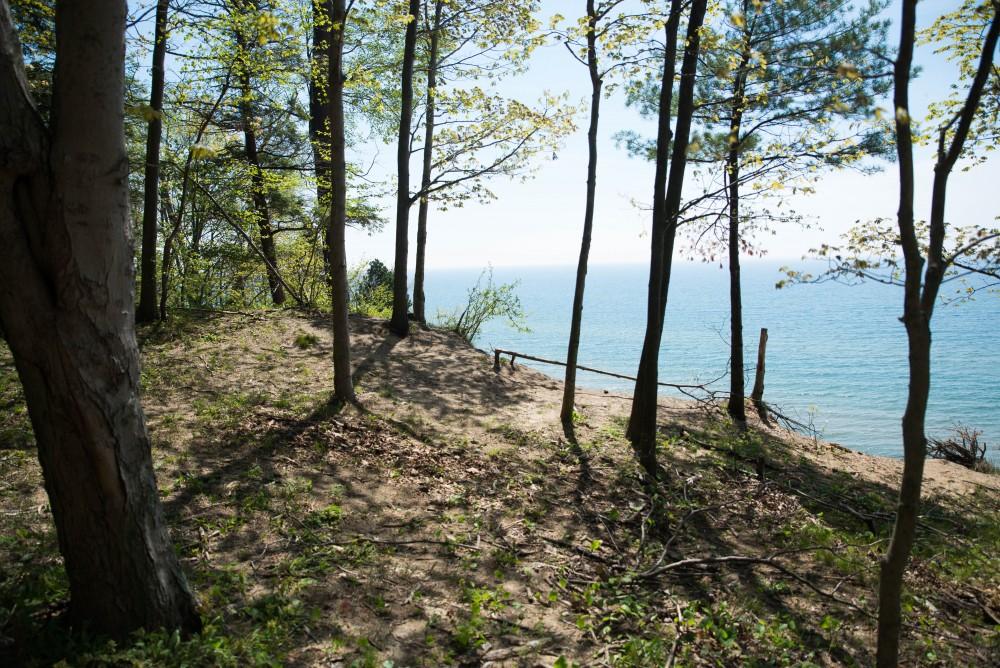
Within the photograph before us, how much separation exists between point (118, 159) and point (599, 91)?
7.52 m

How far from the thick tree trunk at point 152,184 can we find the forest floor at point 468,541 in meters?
0.84

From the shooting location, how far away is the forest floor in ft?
12.5

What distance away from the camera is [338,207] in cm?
796

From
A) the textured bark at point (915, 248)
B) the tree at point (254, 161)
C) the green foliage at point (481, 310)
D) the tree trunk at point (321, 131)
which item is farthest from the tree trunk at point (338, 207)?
the green foliage at point (481, 310)

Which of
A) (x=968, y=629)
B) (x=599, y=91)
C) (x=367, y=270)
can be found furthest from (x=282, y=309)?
(x=968, y=629)

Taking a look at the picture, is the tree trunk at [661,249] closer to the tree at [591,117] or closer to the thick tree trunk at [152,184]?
the tree at [591,117]

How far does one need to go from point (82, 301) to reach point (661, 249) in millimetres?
6840

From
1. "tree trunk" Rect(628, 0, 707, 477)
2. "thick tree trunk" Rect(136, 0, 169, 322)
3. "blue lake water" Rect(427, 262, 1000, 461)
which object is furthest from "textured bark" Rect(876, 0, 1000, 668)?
"thick tree trunk" Rect(136, 0, 169, 322)

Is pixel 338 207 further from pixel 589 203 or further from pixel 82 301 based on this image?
pixel 82 301

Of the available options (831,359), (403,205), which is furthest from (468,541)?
(831,359)

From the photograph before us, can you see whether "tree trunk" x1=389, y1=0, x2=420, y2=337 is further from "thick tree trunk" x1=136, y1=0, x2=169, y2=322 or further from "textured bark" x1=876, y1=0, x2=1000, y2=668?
"textured bark" x1=876, y1=0, x2=1000, y2=668

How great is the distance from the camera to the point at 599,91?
29.4 feet

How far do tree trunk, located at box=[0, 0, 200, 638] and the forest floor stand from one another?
517 millimetres

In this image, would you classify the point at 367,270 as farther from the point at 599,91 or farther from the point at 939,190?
the point at 939,190
